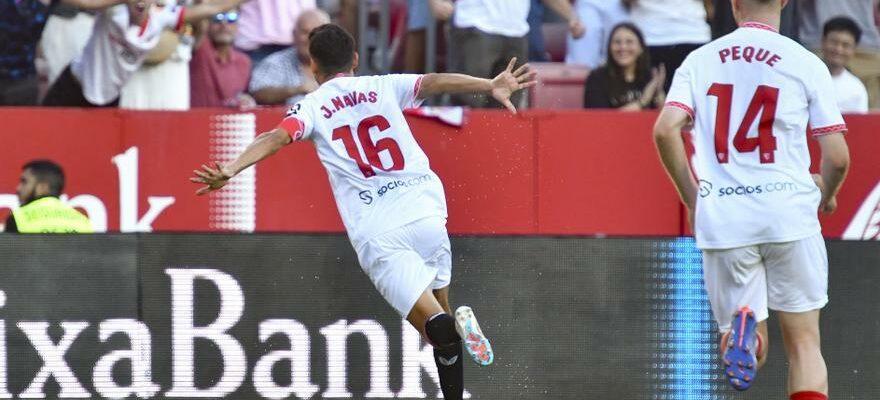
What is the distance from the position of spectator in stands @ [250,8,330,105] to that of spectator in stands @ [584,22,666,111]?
2.08 m

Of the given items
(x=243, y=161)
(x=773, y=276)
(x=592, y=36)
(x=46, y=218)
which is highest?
(x=592, y=36)

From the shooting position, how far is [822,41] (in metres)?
12.7

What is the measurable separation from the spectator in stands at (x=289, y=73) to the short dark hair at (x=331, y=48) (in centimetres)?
392

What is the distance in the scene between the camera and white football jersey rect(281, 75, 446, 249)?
820cm

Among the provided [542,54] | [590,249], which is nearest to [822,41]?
[542,54]

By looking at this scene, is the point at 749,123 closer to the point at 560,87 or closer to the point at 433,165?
the point at 433,165

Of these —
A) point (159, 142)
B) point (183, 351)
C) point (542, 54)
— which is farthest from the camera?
point (542, 54)

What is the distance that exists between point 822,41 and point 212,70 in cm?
466

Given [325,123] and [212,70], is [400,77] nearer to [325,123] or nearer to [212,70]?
[325,123]

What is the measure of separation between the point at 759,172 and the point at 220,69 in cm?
640

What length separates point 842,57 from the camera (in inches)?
496

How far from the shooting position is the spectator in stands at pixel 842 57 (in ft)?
41.2

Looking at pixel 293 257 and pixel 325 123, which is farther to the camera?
pixel 293 257

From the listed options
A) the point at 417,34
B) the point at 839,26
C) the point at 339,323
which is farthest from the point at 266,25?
the point at 839,26
